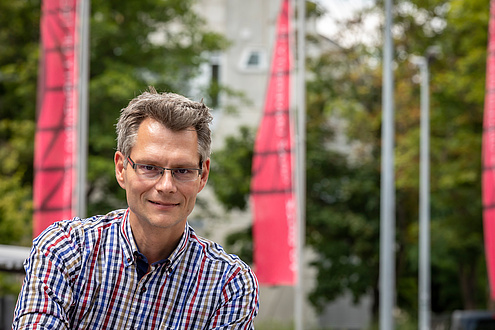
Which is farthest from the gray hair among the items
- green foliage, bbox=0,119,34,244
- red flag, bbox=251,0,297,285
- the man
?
green foliage, bbox=0,119,34,244

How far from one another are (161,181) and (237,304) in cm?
41

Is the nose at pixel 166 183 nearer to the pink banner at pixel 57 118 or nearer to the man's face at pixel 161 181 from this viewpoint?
the man's face at pixel 161 181

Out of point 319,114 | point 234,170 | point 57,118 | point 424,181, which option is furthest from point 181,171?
point 319,114

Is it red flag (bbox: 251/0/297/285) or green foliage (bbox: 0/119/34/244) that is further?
green foliage (bbox: 0/119/34/244)

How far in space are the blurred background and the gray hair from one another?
48.9ft

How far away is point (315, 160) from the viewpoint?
84.6ft

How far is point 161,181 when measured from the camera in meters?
2.26

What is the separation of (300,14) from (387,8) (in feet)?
5.49

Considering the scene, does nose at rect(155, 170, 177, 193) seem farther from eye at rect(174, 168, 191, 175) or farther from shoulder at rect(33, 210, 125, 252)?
shoulder at rect(33, 210, 125, 252)

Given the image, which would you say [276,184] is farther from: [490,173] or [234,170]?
[234,170]

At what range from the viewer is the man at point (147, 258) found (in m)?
2.25

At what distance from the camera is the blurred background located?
21031 mm

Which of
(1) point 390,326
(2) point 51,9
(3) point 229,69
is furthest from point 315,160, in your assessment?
(2) point 51,9

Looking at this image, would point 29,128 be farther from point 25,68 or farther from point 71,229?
point 71,229
